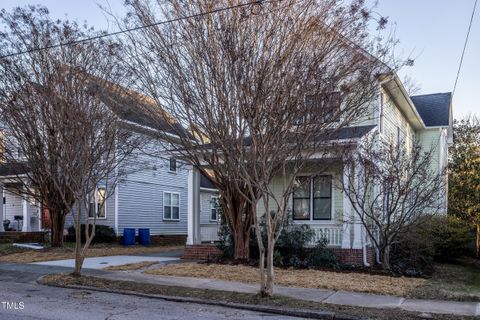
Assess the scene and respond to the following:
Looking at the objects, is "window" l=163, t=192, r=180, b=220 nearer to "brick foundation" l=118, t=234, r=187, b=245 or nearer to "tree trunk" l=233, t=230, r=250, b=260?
"brick foundation" l=118, t=234, r=187, b=245

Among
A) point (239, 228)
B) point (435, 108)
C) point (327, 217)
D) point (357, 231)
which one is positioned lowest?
point (357, 231)

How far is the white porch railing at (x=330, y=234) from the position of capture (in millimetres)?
A: 15797

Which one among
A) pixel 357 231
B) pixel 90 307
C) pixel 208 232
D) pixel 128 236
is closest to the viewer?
pixel 90 307

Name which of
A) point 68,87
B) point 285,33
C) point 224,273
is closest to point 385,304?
point 224,273

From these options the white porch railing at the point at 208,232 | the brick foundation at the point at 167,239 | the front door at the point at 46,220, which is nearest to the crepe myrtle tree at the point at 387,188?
the white porch railing at the point at 208,232

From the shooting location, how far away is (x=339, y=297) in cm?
1020

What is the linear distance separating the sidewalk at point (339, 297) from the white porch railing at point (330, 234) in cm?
496

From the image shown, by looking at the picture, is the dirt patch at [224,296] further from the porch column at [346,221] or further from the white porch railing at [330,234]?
the white porch railing at [330,234]

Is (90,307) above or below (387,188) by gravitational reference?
below

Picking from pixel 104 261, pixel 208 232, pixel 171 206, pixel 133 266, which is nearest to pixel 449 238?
pixel 208 232

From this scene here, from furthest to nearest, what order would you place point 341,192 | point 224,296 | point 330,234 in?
point 330,234 < point 341,192 < point 224,296

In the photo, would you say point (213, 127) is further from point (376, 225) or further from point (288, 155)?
point (376, 225)

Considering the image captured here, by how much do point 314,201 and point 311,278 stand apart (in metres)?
5.08

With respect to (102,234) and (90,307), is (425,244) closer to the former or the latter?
(90,307)
